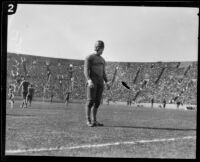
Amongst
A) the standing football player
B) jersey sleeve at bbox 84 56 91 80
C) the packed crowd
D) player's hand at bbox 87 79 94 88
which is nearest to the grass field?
the standing football player

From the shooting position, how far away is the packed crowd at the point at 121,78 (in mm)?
41281

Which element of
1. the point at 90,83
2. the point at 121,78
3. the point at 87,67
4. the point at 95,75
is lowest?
the point at 90,83

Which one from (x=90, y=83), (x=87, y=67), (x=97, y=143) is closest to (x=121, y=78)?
(x=87, y=67)

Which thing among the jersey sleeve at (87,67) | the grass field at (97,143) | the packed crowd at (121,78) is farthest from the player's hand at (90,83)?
the packed crowd at (121,78)

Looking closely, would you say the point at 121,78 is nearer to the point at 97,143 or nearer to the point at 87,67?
the point at 87,67

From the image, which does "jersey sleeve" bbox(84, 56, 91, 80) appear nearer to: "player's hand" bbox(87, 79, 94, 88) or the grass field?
"player's hand" bbox(87, 79, 94, 88)

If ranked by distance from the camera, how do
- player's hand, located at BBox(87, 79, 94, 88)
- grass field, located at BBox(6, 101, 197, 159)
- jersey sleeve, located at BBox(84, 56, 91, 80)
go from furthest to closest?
jersey sleeve, located at BBox(84, 56, 91, 80) → player's hand, located at BBox(87, 79, 94, 88) → grass field, located at BBox(6, 101, 197, 159)

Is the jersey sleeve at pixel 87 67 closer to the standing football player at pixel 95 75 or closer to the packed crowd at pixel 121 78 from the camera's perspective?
the standing football player at pixel 95 75

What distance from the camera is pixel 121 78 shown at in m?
44.9

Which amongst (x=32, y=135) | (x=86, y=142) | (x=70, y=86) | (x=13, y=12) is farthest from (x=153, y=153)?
(x=70, y=86)

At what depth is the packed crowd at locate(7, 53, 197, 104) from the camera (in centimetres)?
4128

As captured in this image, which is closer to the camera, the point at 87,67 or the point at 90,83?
the point at 90,83

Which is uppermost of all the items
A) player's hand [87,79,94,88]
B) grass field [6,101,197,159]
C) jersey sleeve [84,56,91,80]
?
jersey sleeve [84,56,91,80]

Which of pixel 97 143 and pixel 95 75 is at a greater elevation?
pixel 95 75
